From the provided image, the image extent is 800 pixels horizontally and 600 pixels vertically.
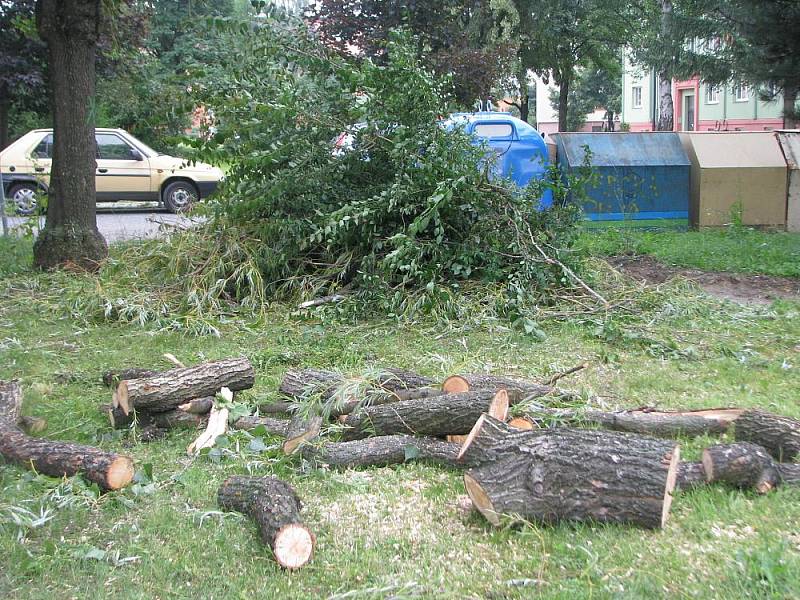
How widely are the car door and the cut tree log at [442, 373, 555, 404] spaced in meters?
13.5

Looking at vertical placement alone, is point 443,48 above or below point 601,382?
above

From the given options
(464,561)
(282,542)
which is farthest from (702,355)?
(282,542)

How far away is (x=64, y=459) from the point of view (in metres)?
4.29

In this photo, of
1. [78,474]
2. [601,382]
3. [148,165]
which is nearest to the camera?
[78,474]

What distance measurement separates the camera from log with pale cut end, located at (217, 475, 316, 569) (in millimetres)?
3463

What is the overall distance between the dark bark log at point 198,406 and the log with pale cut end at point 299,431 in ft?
1.85

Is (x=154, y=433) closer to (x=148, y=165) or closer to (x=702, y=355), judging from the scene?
(x=702, y=355)

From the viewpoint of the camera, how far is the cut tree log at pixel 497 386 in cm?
511

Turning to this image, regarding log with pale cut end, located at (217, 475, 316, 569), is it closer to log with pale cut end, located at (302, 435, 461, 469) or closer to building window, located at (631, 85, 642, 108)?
log with pale cut end, located at (302, 435, 461, 469)

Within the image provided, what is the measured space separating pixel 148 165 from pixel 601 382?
13.5 meters

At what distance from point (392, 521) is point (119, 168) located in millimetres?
14850

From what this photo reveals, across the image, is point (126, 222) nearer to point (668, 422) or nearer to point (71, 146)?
point (71, 146)

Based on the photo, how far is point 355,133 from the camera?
29.4 feet

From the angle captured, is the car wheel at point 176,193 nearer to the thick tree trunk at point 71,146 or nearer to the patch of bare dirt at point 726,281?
the thick tree trunk at point 71,146
